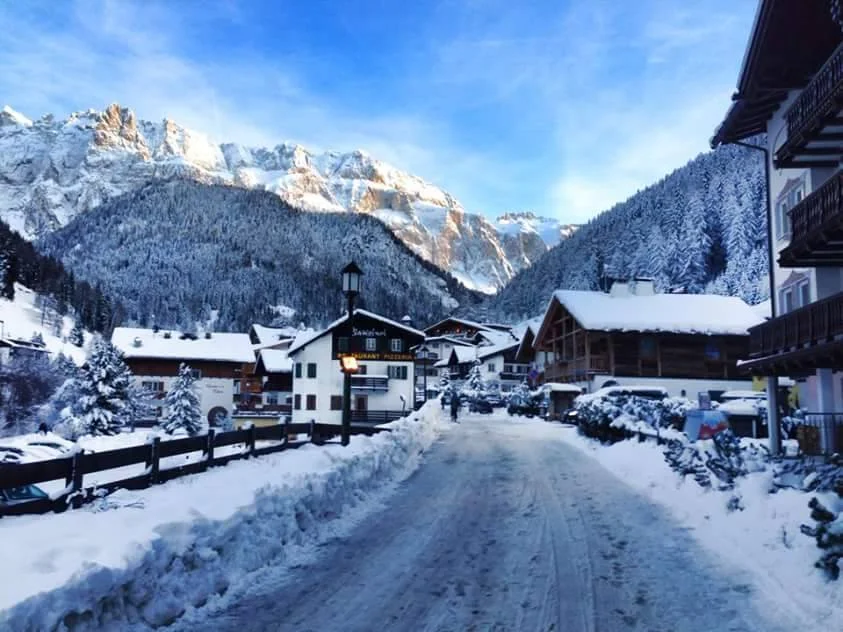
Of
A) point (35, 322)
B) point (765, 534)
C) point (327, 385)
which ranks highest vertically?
point (35, 322)

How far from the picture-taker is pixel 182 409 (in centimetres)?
5609

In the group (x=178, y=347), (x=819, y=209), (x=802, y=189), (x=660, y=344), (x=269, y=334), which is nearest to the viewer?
(x=819, y=209)

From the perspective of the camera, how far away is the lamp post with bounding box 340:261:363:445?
16938 millimetres

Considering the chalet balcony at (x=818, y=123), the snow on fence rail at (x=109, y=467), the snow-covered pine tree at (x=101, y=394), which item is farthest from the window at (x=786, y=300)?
the snow-covered pine tree at (x=101, y=394)

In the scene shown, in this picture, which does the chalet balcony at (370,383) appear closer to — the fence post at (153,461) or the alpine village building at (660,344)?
the alpine village building at (660,344)

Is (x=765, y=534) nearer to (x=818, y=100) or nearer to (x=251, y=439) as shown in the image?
(x=251, y=439)

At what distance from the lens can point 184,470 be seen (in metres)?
12.3

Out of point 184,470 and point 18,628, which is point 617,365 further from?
point 18,628

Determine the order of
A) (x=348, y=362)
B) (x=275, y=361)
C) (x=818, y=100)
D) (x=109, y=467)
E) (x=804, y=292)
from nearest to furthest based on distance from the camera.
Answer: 1. (x=109, y=467)
2. (x=818, y=100)
3. (x=348, y=362)
4. (x=804, y=292)
5. (x=275, y=361)

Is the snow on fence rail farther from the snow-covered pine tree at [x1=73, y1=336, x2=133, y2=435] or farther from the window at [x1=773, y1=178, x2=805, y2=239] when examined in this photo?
the snow-covered pine tree at [x1=73, y1=336, x2=133, y2=435]

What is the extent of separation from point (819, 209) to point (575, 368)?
104 feet

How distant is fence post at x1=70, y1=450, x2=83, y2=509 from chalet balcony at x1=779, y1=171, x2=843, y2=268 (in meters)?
14.0

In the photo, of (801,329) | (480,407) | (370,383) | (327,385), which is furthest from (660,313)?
(801,329)

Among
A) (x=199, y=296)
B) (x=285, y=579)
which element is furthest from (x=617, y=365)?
(x=199, y=296)
